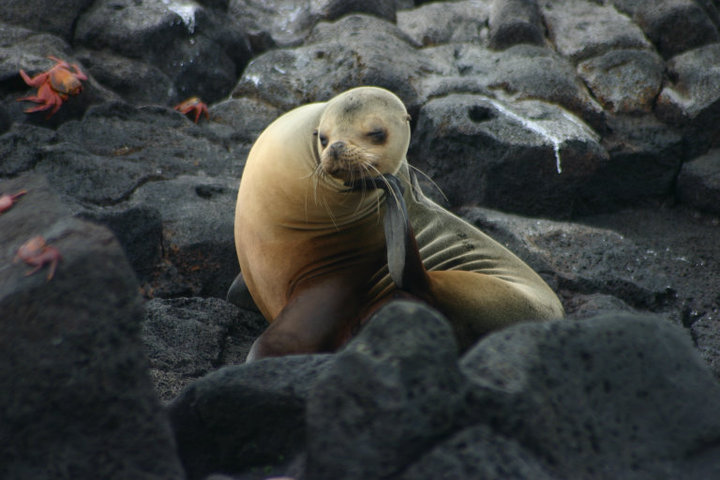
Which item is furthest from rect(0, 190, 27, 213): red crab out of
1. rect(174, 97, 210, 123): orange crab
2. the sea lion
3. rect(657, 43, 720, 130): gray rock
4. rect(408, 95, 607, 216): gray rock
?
rect(657, 43, 720, 130): gray rock

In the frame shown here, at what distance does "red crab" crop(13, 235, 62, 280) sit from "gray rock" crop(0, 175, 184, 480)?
2cm

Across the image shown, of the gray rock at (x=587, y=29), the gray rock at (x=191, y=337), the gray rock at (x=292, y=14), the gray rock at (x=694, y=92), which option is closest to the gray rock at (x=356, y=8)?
the gray rock at (x=292, y=14)

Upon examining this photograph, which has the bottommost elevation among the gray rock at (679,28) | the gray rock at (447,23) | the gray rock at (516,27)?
the gray rock at (447,23)

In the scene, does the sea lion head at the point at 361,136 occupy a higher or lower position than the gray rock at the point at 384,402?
lower

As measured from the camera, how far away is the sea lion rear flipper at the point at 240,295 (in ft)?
15.4

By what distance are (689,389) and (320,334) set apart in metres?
1.97

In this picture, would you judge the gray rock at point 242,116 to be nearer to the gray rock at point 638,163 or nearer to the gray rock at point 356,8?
the gray rock at point 356,8

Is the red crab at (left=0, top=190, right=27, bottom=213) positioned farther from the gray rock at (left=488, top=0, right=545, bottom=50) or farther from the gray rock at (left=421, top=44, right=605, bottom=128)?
the gray rock at (left=488, top=0, right=545, bottom=50)

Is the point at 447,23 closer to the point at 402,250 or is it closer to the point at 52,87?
the point at 52,87

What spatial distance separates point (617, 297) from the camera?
525 cm

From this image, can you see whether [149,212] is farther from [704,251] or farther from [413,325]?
[704,251]

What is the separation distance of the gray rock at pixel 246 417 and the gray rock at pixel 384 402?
358 mm

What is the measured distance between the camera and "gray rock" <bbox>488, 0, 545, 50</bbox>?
27.6 ft

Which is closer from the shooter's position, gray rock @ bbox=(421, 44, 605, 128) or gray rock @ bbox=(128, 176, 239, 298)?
gray rock @ bbox=(128, 176, 239, 298)
